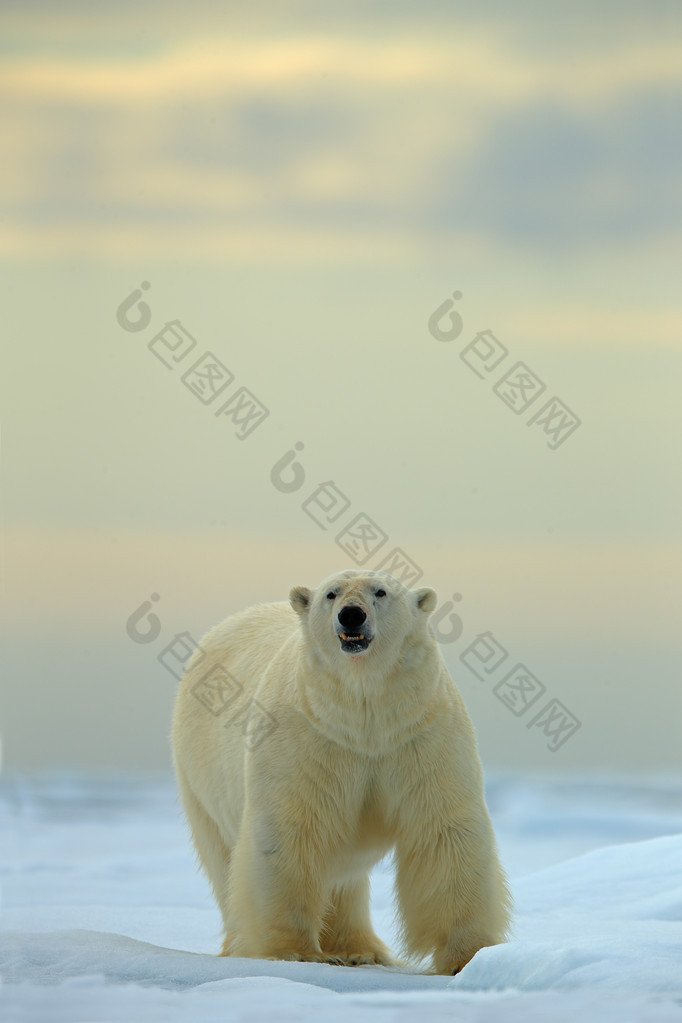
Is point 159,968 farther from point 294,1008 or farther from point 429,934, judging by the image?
point 429,934

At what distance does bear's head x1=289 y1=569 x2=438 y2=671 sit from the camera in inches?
152

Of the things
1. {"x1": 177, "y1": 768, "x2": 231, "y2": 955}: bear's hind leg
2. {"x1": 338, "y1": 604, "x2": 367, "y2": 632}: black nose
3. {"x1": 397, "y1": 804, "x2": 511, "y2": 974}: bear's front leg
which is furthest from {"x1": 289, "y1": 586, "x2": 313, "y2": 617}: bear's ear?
{"x1": 177, "y1": 768, "x2": 231, "y2": 955}: bear's hind leg

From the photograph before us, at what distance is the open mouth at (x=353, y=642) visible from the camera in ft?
12.6

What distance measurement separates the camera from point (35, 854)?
8117mm

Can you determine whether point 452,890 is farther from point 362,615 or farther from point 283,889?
point 362,615

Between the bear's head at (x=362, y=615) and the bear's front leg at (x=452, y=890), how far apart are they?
587 mm

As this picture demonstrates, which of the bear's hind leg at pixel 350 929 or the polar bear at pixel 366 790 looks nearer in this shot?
the polar bear at pixel 366 790

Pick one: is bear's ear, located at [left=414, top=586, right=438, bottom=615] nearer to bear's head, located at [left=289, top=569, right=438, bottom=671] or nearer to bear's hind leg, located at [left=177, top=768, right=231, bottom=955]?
bear's head, located at [left=289, top=569, right=438, bottom=671]

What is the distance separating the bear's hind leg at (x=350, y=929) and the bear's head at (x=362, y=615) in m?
1.17

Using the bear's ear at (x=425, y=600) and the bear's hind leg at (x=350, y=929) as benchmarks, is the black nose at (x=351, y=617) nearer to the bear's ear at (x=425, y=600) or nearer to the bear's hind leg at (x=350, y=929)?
the bear's ear at (x=425, y=600)

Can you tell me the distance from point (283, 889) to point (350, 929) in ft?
2.81

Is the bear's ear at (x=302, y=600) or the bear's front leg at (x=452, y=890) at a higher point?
the bear's ear at (x=302, y=600)

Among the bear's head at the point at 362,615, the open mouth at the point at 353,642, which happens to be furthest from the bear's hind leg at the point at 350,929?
the open mouth at the point at 353,642

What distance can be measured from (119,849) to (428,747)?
222 inches
